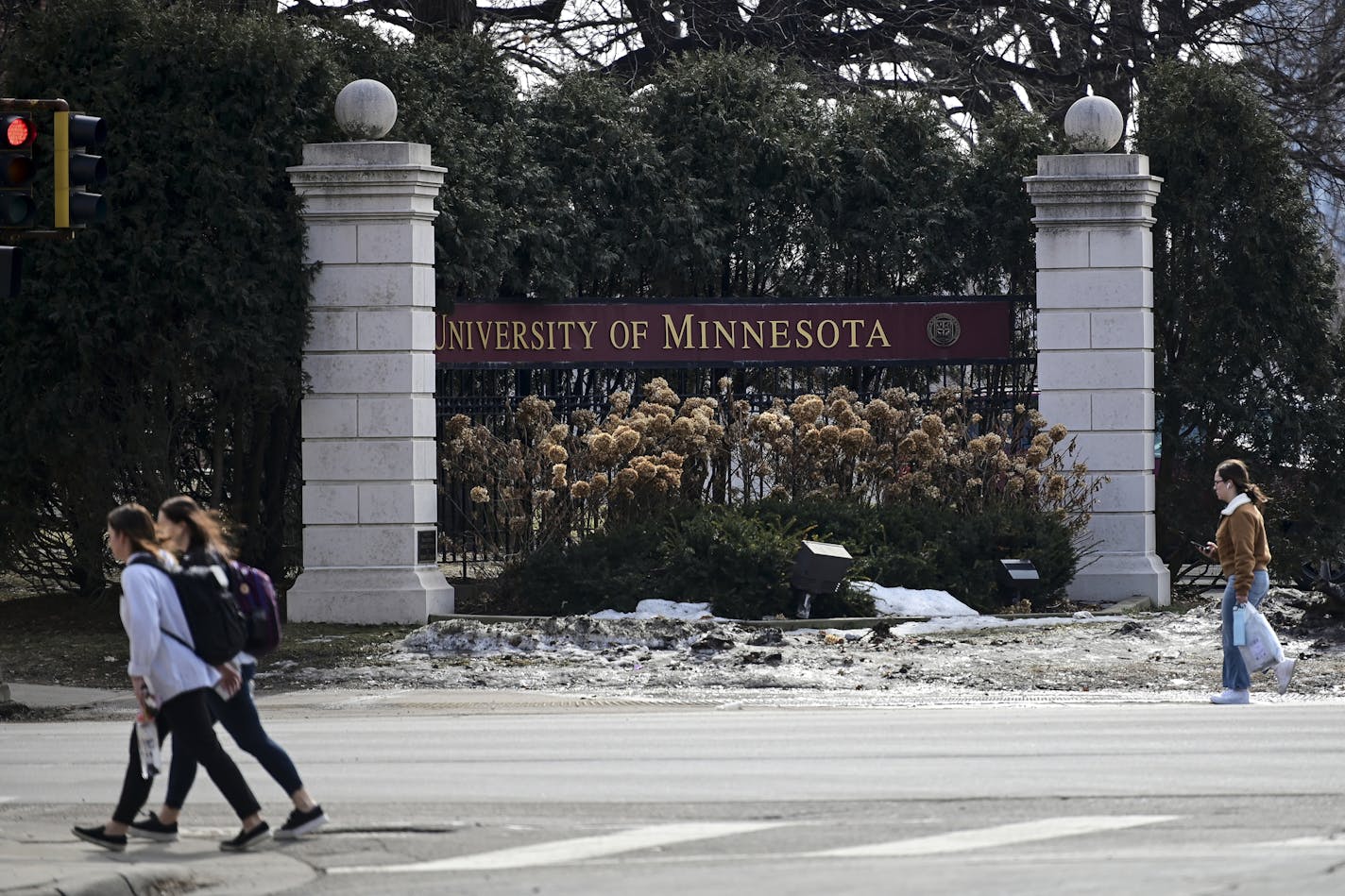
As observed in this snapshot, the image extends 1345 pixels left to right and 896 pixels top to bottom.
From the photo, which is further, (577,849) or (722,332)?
(722,332)

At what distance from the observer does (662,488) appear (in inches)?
777

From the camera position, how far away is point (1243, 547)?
14.9 meters

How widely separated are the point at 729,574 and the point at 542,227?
476 centimetres

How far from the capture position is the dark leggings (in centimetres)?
902

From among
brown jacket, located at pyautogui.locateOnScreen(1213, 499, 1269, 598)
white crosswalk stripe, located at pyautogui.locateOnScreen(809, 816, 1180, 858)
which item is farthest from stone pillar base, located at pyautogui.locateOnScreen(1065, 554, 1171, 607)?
white crosswalk stripe, located at pyautogui.locateOnScreen(809, 816, 1180, 858)

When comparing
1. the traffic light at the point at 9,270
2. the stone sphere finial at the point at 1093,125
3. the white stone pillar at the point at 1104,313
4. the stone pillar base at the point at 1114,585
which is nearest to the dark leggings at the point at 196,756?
the traffic light at the point at 9,270

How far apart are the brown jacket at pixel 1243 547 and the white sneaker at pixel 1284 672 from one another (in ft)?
1.81

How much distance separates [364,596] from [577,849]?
35.6 ft

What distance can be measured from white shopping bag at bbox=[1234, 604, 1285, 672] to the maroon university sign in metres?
7.37

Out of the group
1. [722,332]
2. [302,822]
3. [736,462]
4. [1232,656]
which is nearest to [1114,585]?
[736,462]

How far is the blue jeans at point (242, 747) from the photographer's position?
9.20 metres

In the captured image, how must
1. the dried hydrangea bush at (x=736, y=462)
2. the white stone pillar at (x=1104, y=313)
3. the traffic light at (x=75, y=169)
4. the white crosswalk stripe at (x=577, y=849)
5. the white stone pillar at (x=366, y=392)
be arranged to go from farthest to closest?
the white stone pillar at (x=1104, y=313)
the dried hydrangea bush at (x=736, y=462)
the white stone pillar at (x=366, y=392)
the traffic light at (x=75, y=169)
the white crosswalk stripe at (x=577, y=849)

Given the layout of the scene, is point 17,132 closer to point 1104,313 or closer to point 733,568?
point 733,568

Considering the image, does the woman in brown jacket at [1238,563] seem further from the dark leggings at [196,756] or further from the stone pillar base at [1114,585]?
the dark leggings at [196,756]
